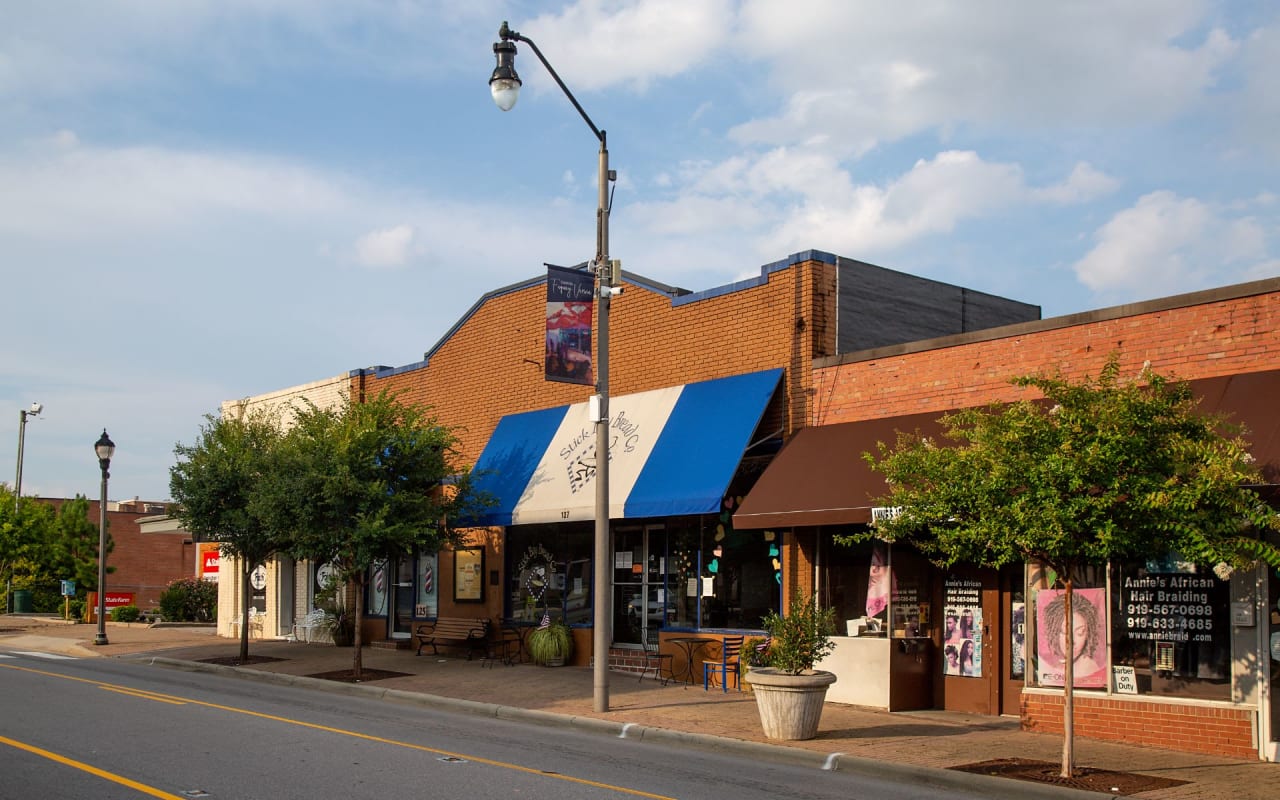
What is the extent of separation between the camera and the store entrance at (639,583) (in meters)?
20.3

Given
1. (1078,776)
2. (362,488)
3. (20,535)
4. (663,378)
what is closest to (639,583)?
(663,378)

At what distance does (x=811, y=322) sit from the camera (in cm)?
1808

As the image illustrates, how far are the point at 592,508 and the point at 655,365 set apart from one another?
2.72 meters

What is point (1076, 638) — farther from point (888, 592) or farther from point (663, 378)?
point (663, 378)

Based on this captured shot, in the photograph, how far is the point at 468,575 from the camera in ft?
81.0

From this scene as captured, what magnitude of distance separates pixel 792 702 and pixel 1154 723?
385 centimetres

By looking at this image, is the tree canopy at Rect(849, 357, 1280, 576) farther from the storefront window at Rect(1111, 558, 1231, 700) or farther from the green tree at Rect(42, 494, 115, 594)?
the green tree at Rect(42, 494, 115, 594)

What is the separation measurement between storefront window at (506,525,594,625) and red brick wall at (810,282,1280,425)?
621 centimetres

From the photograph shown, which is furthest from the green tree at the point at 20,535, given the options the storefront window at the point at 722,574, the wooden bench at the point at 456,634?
the storefront window at the point at 722,574

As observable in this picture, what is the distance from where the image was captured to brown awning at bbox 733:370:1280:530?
15.0 m

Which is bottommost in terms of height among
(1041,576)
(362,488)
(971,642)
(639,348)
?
(971,642)

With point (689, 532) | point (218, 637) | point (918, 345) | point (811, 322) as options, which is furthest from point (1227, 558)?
point (218, 637)

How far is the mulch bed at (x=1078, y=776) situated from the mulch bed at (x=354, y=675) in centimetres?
1171

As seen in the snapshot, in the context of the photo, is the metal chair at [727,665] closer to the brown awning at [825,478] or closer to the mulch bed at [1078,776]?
the brown awning at [825,478]
